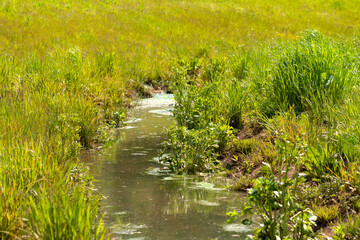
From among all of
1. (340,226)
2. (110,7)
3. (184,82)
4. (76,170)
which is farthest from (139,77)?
(110,7)

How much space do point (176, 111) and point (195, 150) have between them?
1.40m

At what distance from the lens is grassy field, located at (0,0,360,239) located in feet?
13.5

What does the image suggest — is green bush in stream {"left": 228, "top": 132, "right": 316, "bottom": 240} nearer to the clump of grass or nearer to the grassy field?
the grassy field

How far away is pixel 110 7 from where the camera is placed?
2528 centimetres

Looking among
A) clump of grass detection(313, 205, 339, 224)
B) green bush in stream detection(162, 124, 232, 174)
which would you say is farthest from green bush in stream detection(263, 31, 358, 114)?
clump of grass detection(313, 205, 339, 224)

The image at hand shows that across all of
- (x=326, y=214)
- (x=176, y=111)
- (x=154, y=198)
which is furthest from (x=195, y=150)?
(x=326, y=214)

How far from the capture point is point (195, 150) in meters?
7.14

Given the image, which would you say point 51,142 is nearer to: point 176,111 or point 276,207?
point 276,207

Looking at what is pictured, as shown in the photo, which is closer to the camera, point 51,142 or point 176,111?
point 51,142

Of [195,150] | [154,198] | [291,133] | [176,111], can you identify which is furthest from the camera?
[176,111]

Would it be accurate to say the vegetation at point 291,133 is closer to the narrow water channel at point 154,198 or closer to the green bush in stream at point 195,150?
the green bush in stream at point 195,150

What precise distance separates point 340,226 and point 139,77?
10.2 metres

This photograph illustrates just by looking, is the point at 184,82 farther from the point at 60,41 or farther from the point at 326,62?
the point at 60,41

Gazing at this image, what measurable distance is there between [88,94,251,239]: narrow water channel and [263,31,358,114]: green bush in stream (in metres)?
1.82
